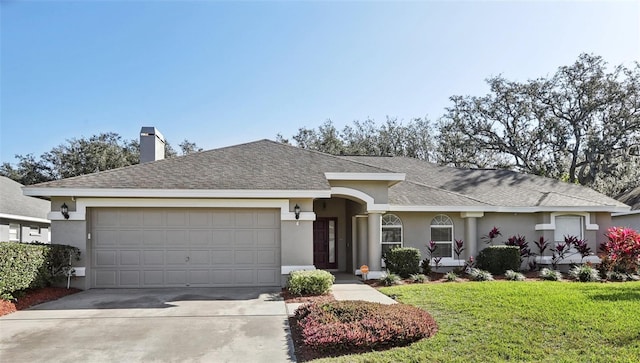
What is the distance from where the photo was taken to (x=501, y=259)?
605 inches

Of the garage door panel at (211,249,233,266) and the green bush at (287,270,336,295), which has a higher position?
the garage door panel at (211,249,233,266)

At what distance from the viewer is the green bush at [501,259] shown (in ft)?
50.3

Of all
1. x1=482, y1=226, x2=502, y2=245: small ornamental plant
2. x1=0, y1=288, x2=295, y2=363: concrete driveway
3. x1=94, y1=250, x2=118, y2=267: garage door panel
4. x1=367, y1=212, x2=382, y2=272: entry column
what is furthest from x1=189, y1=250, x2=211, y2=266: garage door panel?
x1=482, y1=226, x2=502, y2=245: small ornamental plant

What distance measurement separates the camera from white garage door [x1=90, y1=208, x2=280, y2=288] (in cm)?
1296

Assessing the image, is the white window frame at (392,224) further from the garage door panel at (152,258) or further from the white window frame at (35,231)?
the white window frame at (35,231)

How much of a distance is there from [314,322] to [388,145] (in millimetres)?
32870

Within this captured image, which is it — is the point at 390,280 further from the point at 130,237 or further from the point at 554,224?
the point at 554,224

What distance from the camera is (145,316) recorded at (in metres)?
9.30

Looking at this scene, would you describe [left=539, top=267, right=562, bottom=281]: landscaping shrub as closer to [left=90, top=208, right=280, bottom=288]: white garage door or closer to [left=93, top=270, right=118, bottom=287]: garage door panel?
[left=90, top=208, right=280, bottom=288]: white garage door

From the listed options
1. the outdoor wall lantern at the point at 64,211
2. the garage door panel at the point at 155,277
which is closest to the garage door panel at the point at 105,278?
the garage door panel at the point at 155,277

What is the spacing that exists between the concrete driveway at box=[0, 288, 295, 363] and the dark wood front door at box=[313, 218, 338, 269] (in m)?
6.06

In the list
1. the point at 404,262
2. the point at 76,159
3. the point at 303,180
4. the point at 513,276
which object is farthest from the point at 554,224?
the point at 76,159

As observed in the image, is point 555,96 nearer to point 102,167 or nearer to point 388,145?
point 388,145

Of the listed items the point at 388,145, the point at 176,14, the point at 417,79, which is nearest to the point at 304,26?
the point at 176,14
